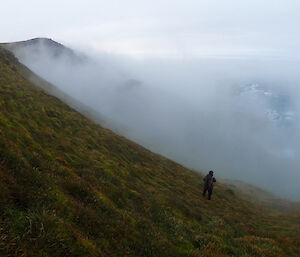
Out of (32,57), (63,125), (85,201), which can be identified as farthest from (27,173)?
(32,57)

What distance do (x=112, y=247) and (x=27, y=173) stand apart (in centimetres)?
488

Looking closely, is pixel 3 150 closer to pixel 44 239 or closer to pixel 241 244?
pixel 44 239

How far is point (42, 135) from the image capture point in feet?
82.0

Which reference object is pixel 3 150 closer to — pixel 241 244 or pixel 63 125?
pixel 241 244

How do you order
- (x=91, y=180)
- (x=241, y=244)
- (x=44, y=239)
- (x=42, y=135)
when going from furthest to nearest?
(x=42, y=135) < (x=91, y=180) < (x=241, y=244) < (x=44, y=239)

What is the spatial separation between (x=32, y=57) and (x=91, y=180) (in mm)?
212968

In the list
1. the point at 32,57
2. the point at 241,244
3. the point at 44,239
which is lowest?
the point at 241,244

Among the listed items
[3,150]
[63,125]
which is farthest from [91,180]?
[63,125]

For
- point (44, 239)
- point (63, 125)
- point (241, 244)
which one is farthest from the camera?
point (63, 125)

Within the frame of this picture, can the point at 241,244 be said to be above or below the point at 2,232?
below

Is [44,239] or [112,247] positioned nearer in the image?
[44,239]

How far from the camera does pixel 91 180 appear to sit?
1752cm

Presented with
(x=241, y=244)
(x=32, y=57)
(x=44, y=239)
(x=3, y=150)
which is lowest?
(x=241, y=244)

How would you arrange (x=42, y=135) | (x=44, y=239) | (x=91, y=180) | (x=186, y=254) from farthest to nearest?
(x=42, y=135), (x=91, y=180), (x=186, y=254), (x=44, y=239)
